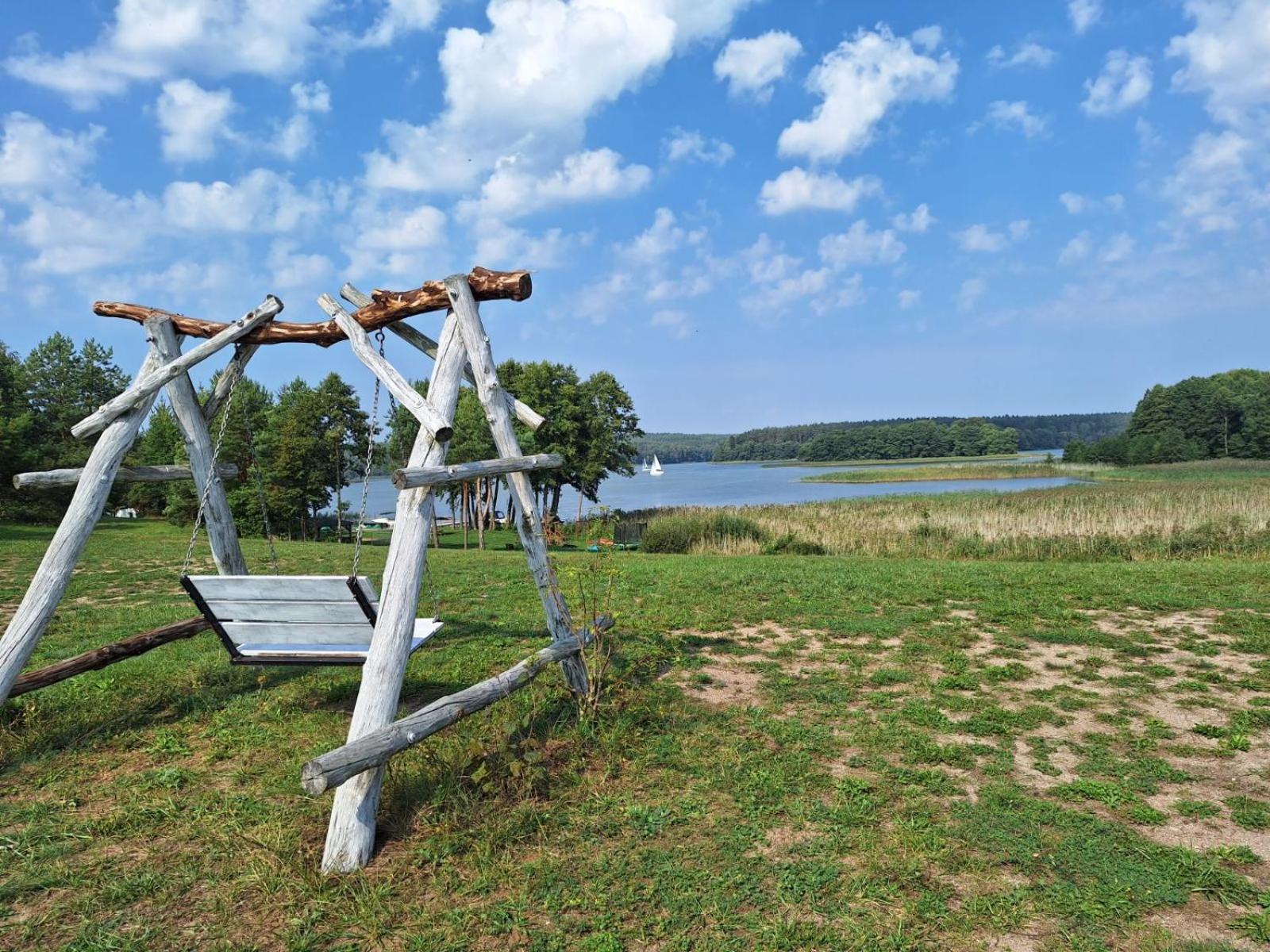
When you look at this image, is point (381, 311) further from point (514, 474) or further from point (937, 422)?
point (937, 422)

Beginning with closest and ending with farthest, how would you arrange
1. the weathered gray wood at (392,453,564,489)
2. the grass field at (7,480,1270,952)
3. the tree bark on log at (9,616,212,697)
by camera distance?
the grass field at (7,480,1270,952)
the weathered gray wood at (392,453,564,489)
the tree bark on log at (9,616,212,697)

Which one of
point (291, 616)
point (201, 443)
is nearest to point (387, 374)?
point (291, 616)

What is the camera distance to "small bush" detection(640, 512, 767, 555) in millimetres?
18594

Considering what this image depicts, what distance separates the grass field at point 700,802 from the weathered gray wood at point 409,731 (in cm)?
25

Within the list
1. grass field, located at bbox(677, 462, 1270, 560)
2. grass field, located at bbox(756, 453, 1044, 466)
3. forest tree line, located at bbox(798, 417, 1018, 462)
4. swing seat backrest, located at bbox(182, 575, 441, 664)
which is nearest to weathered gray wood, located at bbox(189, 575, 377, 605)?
swing seat backrest, located at bbox(182, 575, 441, 664)

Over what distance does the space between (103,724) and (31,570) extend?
10.2 metres

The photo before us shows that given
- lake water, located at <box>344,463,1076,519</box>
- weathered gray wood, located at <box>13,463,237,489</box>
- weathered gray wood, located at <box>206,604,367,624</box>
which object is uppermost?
weathered gray wood, located at <box>13,463,237,489</box>

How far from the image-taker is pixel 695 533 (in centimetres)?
1909

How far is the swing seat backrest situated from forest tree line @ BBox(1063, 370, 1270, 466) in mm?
77276

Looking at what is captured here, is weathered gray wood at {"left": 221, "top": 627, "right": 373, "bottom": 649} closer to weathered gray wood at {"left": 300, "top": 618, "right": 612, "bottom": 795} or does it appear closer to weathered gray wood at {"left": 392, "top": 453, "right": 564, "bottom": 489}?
weathered gray wood at {"left": 300, "top": 618, "right": 612, "bottom": 795}

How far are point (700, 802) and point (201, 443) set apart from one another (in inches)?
165

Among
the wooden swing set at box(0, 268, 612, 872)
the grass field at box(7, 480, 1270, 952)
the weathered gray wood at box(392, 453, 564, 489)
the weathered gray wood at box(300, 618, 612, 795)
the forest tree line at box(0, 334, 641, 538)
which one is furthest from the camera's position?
the forest tree line at box(0, 334, 641, 538)

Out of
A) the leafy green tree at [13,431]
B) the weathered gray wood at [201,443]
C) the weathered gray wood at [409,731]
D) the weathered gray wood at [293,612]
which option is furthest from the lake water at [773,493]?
the weathered gray wood at [409,731]

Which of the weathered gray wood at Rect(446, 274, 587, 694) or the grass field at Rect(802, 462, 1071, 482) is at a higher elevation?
the weathered gray wood at Rect(446, 274, 587, 694)
